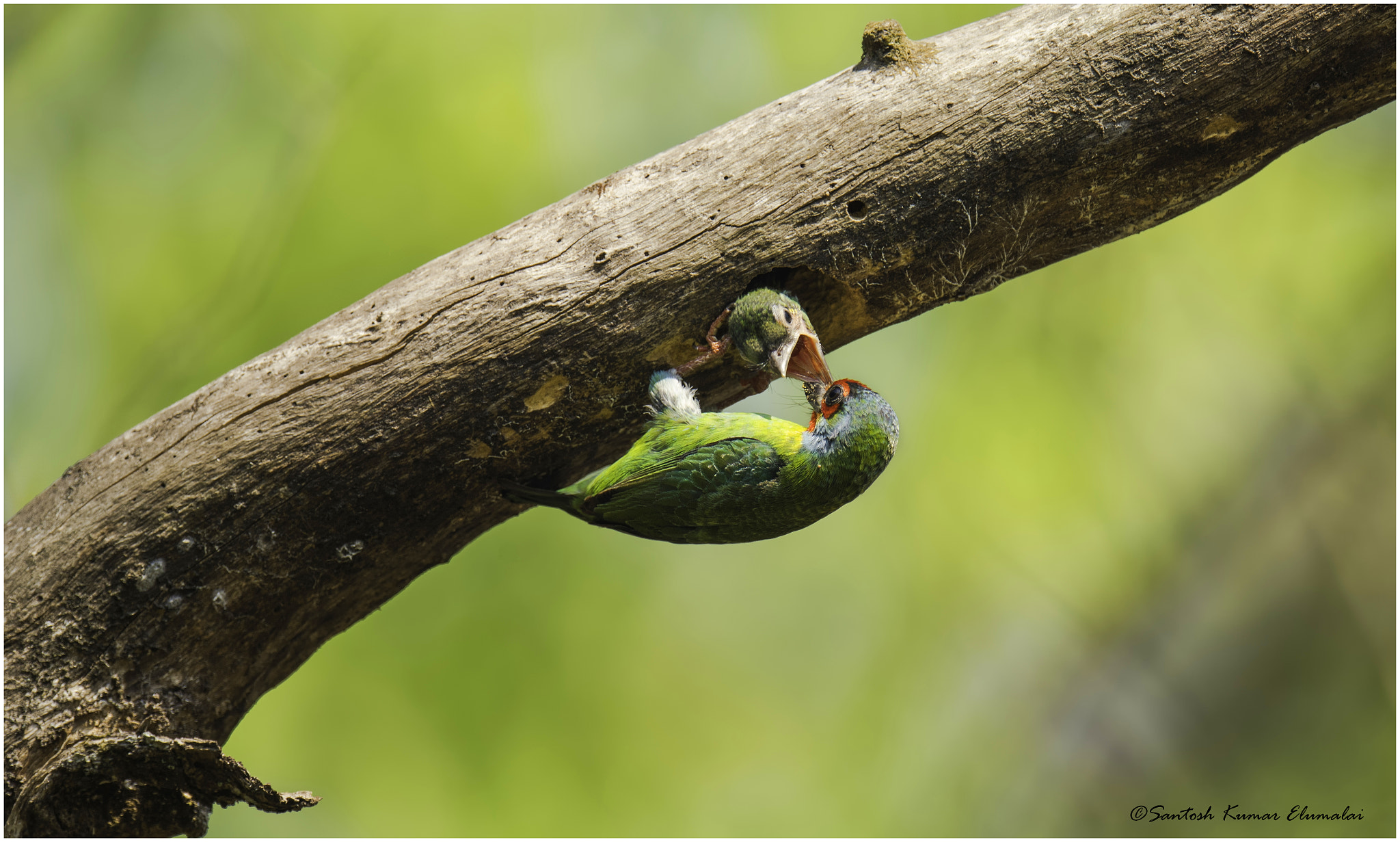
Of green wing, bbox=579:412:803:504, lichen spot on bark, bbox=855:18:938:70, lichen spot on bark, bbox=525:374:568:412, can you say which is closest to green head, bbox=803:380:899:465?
green wing, bbox=579:412:803:504

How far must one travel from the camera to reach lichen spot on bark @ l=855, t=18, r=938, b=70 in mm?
2758

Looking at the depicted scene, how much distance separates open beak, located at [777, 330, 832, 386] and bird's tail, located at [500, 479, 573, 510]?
92cm

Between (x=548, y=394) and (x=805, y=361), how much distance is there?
3.09 feet

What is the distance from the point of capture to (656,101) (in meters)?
6.03

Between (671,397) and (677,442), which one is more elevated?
(671,397)

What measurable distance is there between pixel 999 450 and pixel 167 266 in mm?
6753

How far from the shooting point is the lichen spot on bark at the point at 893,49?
9.05 feet

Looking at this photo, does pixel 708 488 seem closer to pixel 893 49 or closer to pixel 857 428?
pixel 857 428

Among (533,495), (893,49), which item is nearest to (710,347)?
(533,495)

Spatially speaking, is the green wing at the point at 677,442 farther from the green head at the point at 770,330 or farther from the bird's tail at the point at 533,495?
the green head at the point at 770,330

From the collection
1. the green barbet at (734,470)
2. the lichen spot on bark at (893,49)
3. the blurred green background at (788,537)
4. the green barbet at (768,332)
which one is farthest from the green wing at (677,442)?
the blurred green background at (788,537)

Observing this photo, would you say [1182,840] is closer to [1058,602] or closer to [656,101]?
[1058,602]

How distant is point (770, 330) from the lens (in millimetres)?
2652

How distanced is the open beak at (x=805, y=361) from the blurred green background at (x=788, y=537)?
315 centimetres
